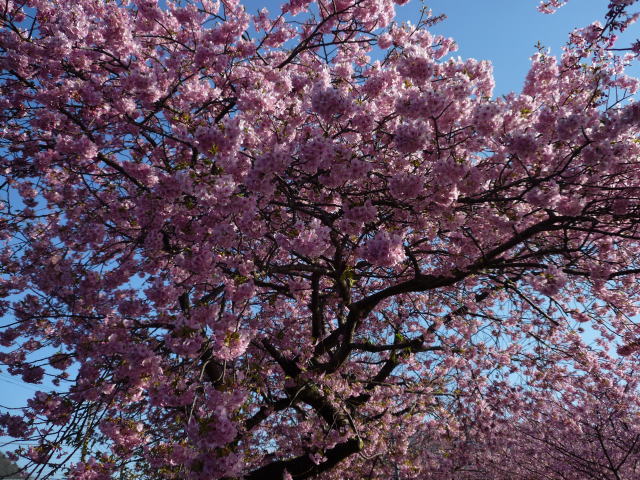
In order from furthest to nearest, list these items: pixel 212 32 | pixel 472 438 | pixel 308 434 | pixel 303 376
Answer: pixel 472 438
pixel 308 434
pixel 303 376
pixel 212 32

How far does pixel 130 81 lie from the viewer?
16.5ft

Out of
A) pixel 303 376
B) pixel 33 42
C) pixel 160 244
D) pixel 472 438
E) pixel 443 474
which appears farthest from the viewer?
pixel 443 474

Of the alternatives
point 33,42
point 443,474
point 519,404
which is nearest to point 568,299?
point 519,404

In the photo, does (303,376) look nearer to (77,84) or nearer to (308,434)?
(308,434)

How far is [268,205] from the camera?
5.68m

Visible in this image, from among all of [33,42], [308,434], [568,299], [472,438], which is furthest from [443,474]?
[33,42]

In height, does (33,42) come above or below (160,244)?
above

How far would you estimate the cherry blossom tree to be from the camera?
4.24 meters

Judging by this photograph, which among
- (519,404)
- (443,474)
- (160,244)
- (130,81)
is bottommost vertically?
(443,474)

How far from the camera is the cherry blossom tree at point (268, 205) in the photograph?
424cm

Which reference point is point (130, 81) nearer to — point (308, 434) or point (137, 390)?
point (137, 390)

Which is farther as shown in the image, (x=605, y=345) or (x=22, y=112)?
(x=605, y=345)

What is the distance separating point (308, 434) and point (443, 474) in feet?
17.0

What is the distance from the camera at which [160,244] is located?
15.9 ft
